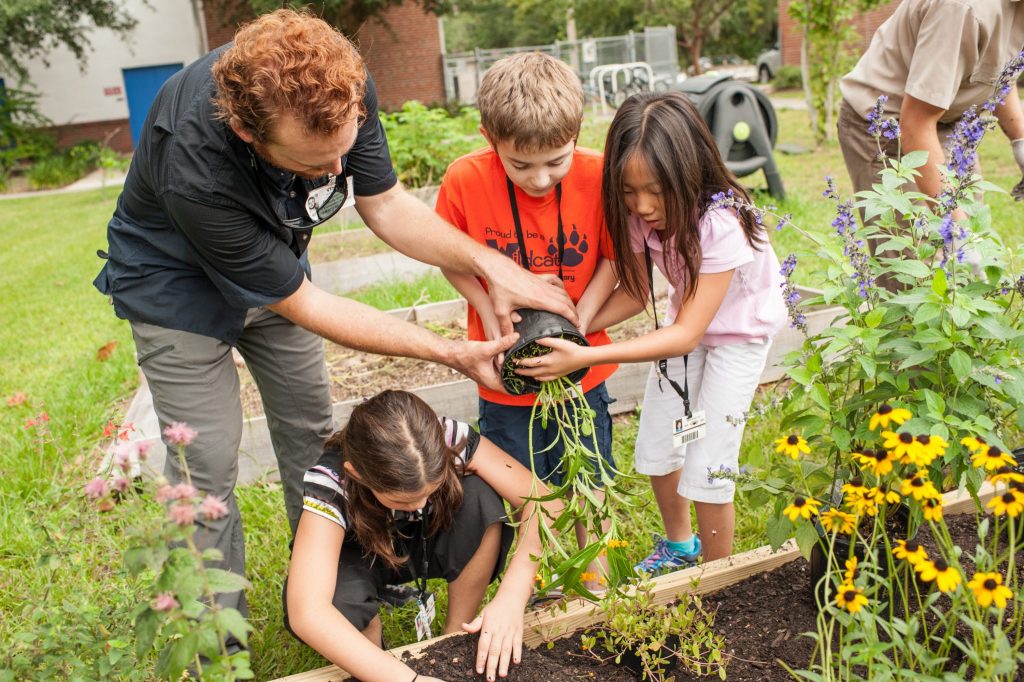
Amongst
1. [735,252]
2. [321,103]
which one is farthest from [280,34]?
[735,252]

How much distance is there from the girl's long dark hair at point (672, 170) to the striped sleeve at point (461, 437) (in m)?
0.57

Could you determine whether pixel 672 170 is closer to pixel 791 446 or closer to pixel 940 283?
pixel 940 283

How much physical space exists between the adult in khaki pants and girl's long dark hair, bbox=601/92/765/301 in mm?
722

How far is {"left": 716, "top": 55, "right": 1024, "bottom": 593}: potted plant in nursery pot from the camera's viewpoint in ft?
5.05

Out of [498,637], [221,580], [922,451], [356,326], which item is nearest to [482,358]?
[356,326]

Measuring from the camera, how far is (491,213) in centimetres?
227

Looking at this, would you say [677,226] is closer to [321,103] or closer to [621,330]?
[321,103]

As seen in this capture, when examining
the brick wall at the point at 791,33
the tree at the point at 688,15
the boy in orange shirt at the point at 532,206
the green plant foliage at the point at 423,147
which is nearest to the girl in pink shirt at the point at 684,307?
the boy in orange shirt at the point at 532,206

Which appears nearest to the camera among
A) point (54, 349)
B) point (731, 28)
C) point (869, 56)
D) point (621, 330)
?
point (869, 56)

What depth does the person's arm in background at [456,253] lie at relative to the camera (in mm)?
2080

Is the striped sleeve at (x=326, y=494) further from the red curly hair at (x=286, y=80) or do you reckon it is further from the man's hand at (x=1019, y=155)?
the man's hand at (x=1019, y=155)

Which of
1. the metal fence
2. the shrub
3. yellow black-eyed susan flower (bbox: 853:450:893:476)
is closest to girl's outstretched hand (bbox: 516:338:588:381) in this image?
yellow black-eyed susan flower (bbox: 853:450:893:476)

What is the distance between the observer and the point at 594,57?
74.1ft

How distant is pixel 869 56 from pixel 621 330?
1.67 m
